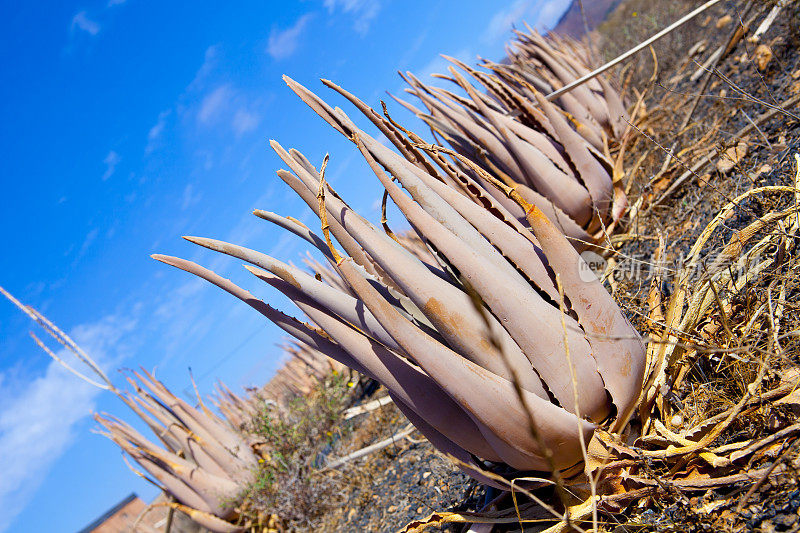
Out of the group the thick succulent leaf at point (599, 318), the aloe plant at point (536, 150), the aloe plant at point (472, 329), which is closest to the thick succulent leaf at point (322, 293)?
the aloe plant at point (472, 329)

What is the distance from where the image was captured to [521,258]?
1.30 m

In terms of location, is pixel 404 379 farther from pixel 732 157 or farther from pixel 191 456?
pixel 191 456

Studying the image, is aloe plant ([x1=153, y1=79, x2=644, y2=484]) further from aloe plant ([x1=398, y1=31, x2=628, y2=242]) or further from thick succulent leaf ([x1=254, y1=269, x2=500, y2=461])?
aloe plant ([x1=398, y1=31, x2=628, y2=242])

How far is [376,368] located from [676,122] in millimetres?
2939

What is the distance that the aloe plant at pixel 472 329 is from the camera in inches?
41.1

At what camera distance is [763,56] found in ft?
8.74

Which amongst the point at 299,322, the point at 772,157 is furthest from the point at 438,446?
the point at 772,157

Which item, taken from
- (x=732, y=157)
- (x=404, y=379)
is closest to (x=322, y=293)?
(x=404, y=379)

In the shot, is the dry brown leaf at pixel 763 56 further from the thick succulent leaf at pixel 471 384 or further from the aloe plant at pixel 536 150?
the thick succulent leaf at pixel 471 384

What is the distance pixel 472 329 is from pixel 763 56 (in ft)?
9.25

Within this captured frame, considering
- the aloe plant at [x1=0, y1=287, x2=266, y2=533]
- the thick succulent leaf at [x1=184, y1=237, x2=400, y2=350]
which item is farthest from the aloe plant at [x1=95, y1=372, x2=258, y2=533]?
the thick succulent leaf at [x1=184, y1=237, x2=400, y2=350]

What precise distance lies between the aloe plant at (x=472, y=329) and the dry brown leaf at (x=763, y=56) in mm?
2354

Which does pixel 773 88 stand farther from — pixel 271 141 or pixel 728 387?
pixel 271 141

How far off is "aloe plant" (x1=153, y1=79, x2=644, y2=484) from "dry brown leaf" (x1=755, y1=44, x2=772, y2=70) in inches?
92.7
